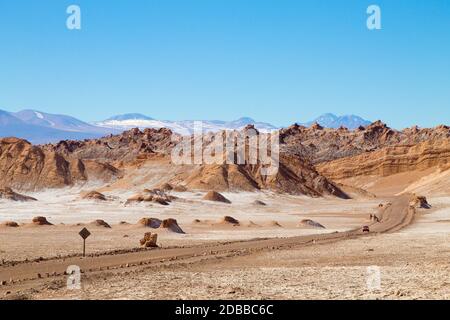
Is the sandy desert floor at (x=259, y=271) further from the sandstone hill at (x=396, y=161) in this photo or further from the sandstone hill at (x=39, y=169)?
the sandstone hill at (x=396, y=161)

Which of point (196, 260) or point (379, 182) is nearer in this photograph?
point (196, 260)

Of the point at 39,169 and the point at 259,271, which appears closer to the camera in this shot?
the point at 259,271

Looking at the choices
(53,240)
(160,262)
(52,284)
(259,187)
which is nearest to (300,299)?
(52,284)

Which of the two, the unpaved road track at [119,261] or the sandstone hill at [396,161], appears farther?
the sandstone hill at [396,161]

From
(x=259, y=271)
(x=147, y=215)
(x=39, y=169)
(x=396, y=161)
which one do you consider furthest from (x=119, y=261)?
(x=396, y=161)

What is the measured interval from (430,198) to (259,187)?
27722 millimetres

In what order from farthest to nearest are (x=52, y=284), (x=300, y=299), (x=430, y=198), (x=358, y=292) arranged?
(x=430, y=198), (x=52, y=284), (x=358, y=292), (x=300, y=299)

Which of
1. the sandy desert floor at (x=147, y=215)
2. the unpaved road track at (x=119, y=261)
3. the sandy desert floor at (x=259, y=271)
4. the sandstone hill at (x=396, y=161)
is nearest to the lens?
the sandy desert floor at (x=259, y=271)

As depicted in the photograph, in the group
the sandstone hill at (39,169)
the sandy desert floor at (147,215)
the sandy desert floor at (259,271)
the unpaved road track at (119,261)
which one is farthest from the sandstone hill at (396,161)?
the unpaved road track at (119,261)

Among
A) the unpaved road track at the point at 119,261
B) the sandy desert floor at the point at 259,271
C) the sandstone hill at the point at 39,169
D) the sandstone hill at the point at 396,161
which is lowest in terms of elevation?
the unpaved road track at the point at 119,261

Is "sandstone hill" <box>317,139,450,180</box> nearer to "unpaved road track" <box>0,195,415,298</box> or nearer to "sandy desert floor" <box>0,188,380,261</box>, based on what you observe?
"sandy desert floor" <box>0,188,380,261</box>

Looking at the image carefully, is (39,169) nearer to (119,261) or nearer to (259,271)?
(119,261)
